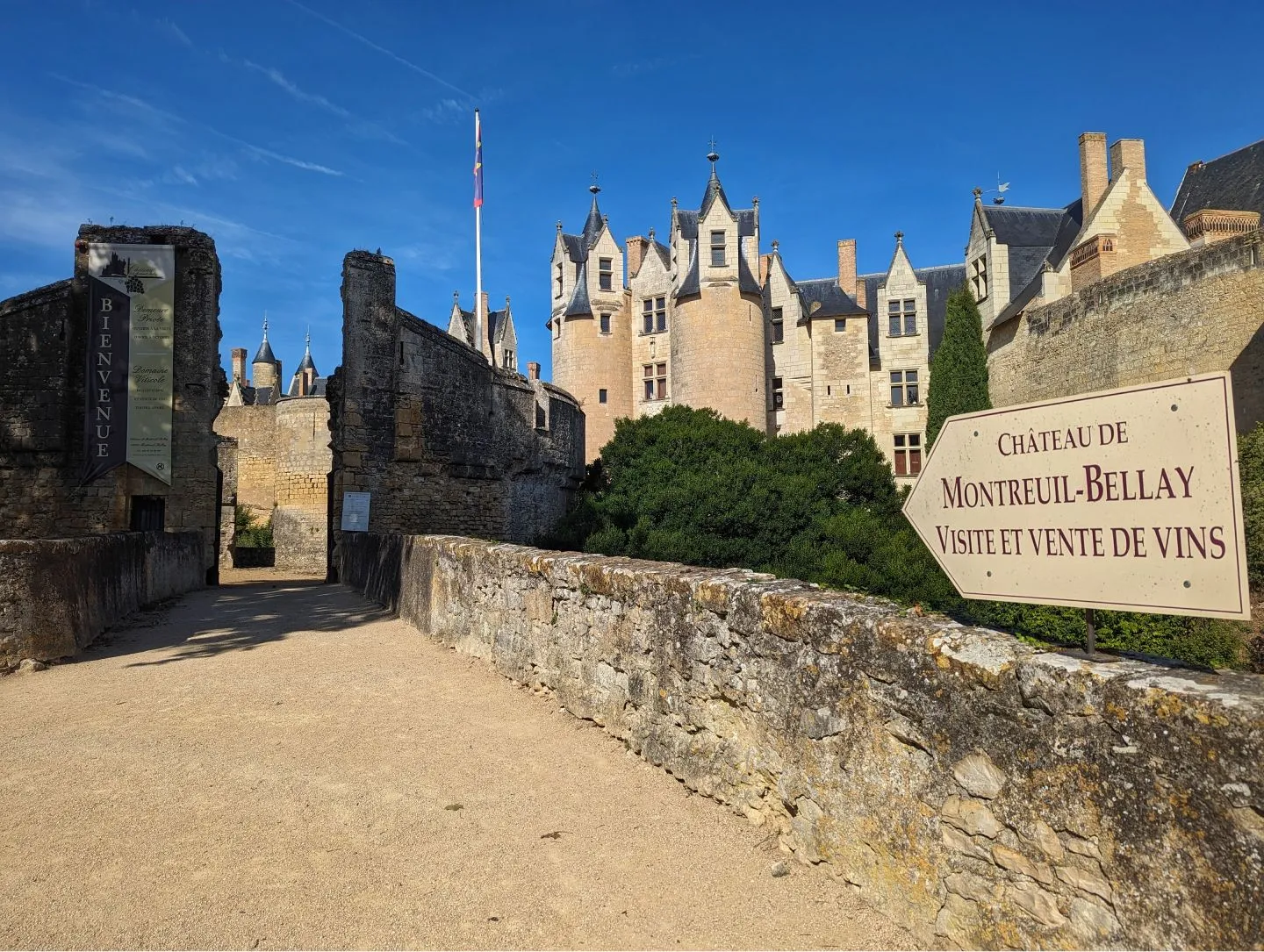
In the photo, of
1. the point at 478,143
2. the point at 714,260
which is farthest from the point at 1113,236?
the point at 478,143

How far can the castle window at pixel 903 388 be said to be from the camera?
106 ft

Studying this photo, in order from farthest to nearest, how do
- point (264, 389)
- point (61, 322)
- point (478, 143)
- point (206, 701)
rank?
point (264, 389) → point (478, 143) → point (61, 322) → point (206, 701)

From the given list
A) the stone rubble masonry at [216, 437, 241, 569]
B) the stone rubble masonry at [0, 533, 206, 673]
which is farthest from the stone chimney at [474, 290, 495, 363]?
the stone rubble masonry at [0, 533, 206, 673]

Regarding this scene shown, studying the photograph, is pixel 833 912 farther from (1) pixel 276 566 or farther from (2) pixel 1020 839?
(1) pixel 276 566

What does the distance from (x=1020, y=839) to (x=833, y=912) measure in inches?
33.4

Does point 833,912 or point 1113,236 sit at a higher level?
point 1113,236

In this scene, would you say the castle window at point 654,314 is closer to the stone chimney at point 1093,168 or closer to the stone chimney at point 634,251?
the stone chimney at point 634,251

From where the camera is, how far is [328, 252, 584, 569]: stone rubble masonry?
57.8 ft

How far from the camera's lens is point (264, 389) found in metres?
49.6

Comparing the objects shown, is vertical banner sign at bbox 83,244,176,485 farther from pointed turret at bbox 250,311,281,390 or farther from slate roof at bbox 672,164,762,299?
pointed turret at bbox 250,311,281,390

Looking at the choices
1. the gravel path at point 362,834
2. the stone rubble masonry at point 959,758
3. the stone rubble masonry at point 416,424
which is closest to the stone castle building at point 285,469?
the stone rubble masonry at point 416,424

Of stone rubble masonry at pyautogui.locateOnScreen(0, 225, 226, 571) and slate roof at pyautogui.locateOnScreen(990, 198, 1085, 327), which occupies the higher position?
slate roof at pyautogui.locateOnScreen(990, 198, 1085, 327)

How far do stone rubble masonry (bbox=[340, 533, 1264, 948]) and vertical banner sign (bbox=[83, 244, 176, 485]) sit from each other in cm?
1524

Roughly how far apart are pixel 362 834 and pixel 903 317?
32896 millimetres
